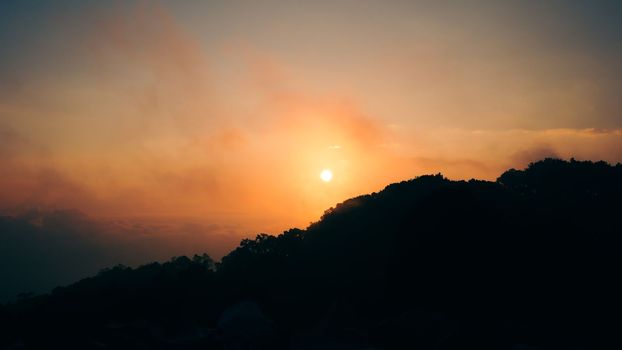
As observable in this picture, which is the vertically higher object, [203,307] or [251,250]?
[251,250]

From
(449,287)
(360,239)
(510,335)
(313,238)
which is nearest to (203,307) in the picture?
(313,238)

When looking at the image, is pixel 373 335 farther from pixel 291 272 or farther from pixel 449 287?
pixel 291 272

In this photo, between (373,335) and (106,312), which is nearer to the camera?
(373,335)

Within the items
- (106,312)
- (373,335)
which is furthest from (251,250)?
(373,335)

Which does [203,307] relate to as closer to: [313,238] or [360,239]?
[313,238]

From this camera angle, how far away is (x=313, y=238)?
58.7 meters

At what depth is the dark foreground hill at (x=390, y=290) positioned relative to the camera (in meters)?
34.0

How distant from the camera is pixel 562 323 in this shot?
35906 millimetres

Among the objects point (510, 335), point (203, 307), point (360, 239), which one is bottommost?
point (510, 335)

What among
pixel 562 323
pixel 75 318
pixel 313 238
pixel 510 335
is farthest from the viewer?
pixel 313 238

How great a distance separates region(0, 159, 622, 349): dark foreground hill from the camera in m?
34.0

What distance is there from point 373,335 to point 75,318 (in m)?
30.7

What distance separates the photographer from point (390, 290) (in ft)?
142

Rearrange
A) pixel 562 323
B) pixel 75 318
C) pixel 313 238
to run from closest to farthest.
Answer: pixel 562 323 → pixel 75 318 → pixel 313 238
